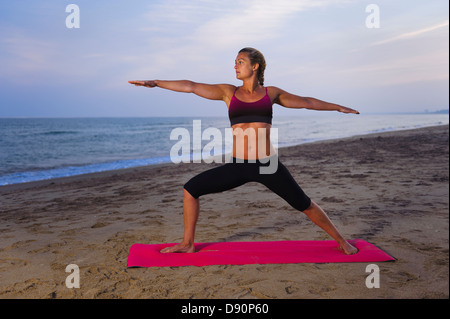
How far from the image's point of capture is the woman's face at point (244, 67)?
329cm

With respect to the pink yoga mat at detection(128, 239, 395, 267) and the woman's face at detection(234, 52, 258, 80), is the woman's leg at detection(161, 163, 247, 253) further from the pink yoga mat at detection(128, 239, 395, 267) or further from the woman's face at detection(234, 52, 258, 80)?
the woman's face at detection(234, 52, 258, 80)

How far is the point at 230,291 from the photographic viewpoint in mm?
2744

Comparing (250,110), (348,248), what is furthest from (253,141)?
(348,248)

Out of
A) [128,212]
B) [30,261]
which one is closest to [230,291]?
[30,261]

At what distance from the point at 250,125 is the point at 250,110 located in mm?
134

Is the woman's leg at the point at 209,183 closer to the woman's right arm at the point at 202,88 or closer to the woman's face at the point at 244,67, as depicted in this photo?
the woman's right arm at the point at 202,88

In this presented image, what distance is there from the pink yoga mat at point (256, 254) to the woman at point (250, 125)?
37 cm

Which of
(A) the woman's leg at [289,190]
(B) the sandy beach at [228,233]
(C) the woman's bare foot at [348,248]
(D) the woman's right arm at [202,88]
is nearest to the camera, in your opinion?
(B) the sandy beach at [228,233]

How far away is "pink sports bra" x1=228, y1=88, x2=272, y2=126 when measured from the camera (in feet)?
10.7

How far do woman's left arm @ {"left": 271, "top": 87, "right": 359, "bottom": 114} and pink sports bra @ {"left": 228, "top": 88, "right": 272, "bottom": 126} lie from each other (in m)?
0.18

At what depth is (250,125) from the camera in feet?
10.8

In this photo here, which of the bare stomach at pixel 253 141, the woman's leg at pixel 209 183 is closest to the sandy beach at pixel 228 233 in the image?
the woman's leg at pixel 209 183

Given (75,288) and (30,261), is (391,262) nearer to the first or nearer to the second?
(75,288)

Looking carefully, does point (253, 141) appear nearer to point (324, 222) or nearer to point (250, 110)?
point (250, 110)
